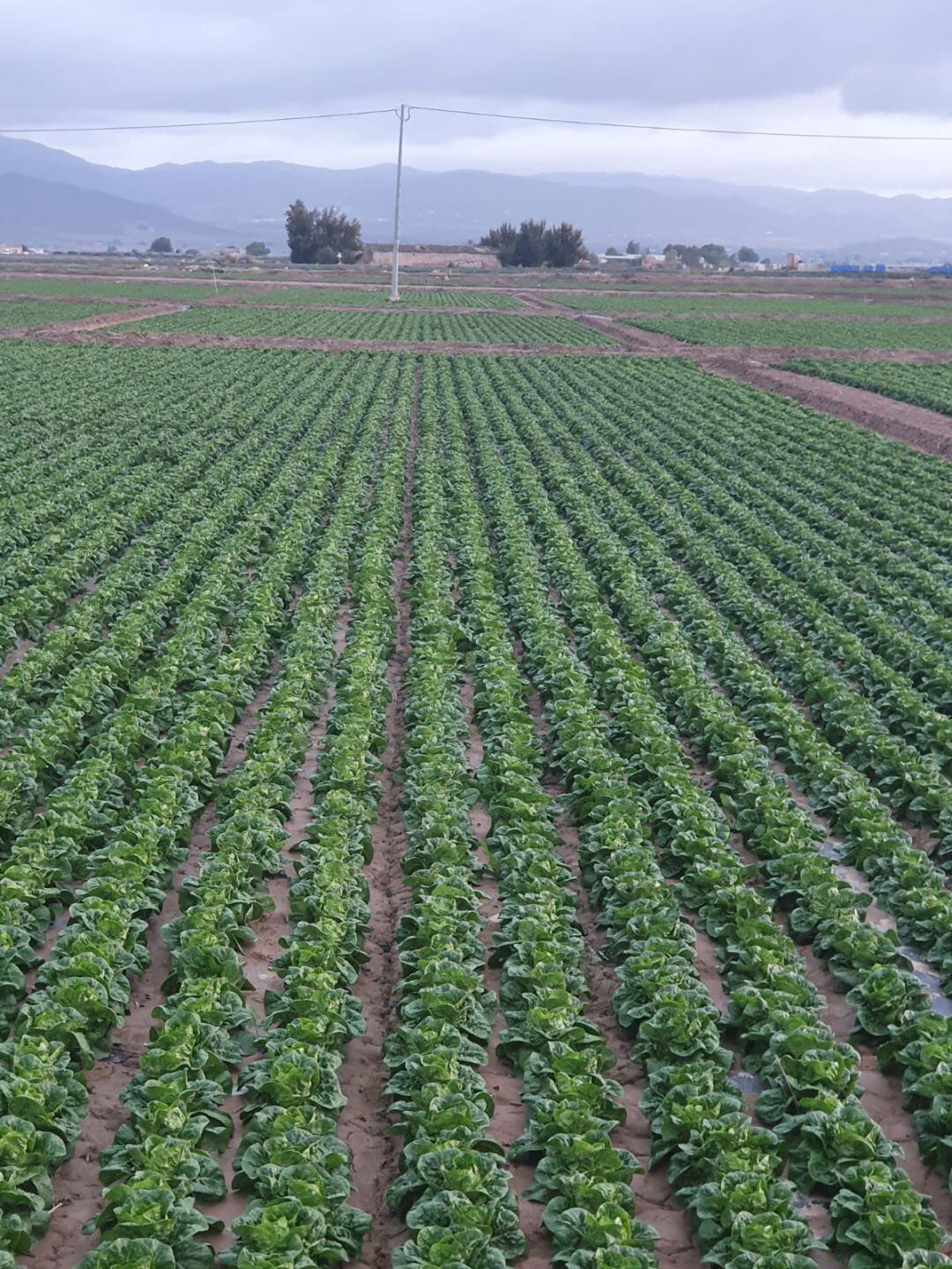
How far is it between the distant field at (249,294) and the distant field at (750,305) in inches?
233

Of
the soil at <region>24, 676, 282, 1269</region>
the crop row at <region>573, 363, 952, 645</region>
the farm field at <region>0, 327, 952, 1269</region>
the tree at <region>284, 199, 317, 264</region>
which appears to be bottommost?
the soil at <region>24, 676, 282, 1269</region>

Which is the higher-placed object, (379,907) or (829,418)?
(829,418)

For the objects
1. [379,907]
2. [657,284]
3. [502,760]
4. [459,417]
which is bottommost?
[379,907]

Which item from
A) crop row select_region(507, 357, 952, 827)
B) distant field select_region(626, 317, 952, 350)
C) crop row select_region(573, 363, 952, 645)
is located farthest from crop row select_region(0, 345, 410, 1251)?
distant field select_region(626, 317, 952, 350)

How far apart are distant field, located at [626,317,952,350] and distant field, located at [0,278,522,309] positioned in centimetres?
1757

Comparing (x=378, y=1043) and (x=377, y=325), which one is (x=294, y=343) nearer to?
(x=377, y=325)

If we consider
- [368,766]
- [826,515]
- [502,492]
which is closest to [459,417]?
[502,492]

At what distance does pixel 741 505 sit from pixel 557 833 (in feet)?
37.6

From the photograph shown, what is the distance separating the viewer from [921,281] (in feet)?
326

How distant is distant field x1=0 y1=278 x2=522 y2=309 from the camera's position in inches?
2685

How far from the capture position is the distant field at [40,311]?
48.9 metres

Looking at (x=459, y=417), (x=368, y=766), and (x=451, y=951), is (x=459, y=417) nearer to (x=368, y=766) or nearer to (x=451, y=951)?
(x=368, y=766)

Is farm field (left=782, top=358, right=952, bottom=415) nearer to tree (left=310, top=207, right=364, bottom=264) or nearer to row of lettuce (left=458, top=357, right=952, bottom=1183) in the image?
row of lettuce (left=458, top=357, right=952, bottom=1183)

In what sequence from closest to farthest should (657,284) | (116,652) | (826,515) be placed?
1. (116,652)
2. (826,515)
3. (657,284)
